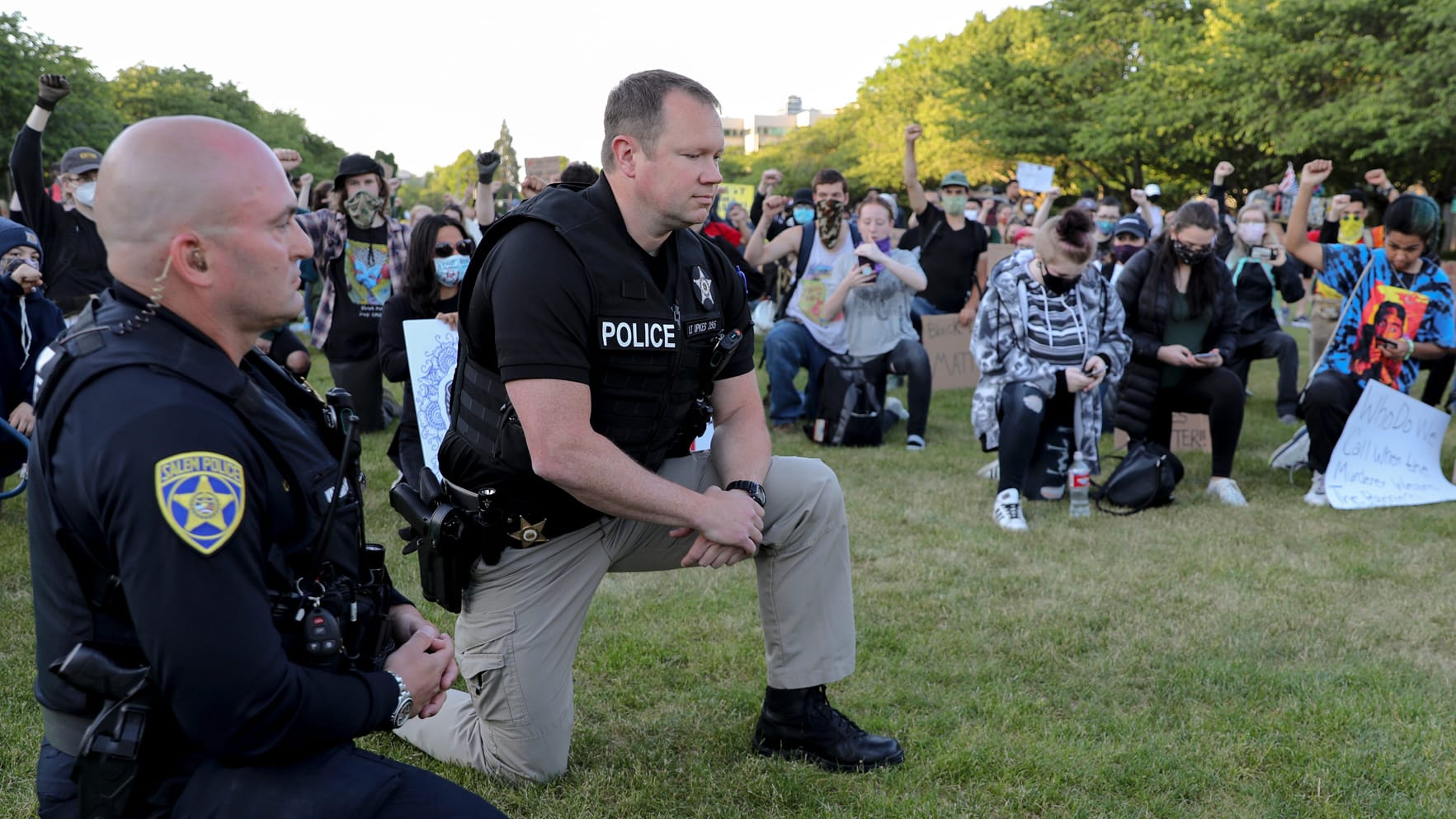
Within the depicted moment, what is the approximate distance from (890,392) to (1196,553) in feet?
19.3

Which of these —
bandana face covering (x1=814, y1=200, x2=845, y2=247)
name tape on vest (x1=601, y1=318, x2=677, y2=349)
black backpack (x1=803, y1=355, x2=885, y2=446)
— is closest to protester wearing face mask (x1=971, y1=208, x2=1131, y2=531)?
black backpack (x1=803, y1=355, x2=885, y2=446)

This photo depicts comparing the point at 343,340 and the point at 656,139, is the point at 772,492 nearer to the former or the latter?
the point at 656,139

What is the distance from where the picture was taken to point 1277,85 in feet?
94.8

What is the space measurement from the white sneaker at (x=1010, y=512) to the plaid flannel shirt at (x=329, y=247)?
431 centimetres

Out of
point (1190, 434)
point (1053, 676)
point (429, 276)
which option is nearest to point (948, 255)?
point (1190, 434)

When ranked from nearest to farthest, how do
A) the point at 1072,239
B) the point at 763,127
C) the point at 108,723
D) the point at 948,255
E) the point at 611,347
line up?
the point at 108,723
the point at 611,347
the point at 1072,239
the point at 948,255
the point at 763,127

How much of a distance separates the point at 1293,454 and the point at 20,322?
322 inches

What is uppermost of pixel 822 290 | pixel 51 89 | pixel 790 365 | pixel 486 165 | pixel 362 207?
pixel 51 89

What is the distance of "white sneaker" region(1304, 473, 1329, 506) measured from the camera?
7.24 meters

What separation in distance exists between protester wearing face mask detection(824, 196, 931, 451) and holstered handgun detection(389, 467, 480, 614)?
6.18 meters

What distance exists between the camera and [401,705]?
1992 mm

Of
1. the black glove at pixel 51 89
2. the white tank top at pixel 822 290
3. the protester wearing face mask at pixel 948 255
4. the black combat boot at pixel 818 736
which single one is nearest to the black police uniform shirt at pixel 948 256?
the protester wearing face mask at pixel 948 255

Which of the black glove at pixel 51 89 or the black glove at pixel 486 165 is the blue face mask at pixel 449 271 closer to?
the black glove at pixel 486 165

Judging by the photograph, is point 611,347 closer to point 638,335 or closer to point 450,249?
point 638,335
